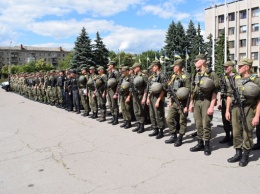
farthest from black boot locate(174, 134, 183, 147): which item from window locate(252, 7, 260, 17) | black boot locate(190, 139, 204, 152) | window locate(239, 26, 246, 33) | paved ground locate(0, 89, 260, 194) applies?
→ window locate(239, 26, 246, 33)

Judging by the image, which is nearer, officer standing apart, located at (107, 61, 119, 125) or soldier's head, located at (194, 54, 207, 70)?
soldier's head, located at (194, 54, 207, 70)

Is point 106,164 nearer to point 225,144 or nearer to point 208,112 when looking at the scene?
point 208,112

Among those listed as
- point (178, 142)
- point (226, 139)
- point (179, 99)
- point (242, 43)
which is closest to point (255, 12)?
point (242, 43)

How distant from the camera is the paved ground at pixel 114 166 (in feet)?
13.9

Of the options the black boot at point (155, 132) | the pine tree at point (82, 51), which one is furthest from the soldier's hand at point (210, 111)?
the pine tree at point (82, 51)

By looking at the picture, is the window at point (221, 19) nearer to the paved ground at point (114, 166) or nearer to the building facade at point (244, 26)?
the building facade at point (244, 26)

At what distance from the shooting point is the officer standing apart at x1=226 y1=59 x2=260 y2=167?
4.80m

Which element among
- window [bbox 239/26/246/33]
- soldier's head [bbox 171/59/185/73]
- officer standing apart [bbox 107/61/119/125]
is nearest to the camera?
soldier's head [bbox 171/59/185/73]

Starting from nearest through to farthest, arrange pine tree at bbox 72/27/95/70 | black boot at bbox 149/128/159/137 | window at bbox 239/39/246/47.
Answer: black boot at bbox 149/128/159/137
pine tree at bbox 72/27/95/70
window at bbox 239/39/246/47

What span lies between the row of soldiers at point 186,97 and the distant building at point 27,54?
11391cm

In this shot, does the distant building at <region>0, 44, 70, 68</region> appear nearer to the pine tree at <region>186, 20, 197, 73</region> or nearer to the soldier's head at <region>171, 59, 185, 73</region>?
the pine tree at <region>186, 20, 197, 73</region>

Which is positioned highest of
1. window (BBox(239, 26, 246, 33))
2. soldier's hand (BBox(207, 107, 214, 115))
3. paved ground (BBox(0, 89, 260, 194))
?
window (BBox(239, 26, 246, 33))

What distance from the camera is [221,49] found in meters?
41.5

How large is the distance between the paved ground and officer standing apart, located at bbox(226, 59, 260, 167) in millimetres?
292
